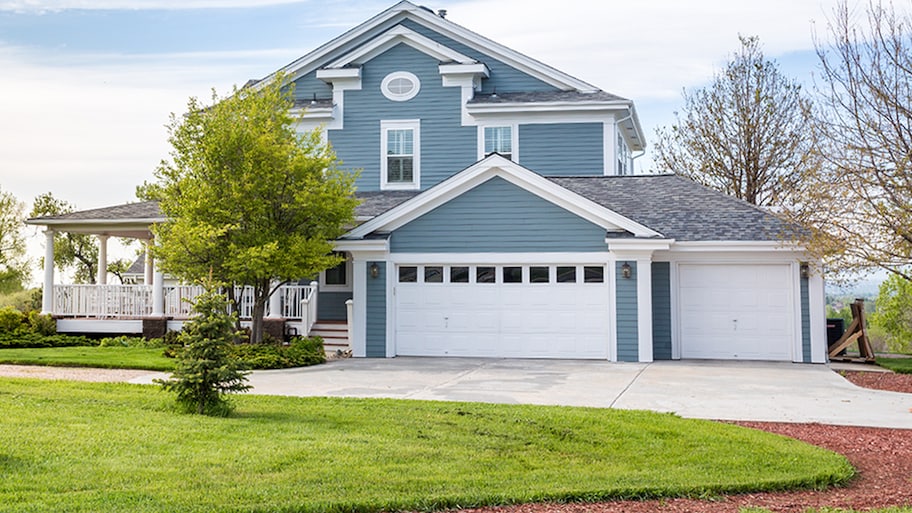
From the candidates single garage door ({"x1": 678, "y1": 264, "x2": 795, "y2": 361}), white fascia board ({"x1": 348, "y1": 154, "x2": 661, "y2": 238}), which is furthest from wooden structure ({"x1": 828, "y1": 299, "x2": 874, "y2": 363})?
white fascia board ({"x1": 348, "y1": 154, "x2": 661, "y2": 238})

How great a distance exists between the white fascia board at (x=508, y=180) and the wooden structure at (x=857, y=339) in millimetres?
5186

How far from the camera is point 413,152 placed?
22.7 meters

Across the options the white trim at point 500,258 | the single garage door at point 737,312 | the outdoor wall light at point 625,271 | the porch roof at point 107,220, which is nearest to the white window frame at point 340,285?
the white trim at point 500,258

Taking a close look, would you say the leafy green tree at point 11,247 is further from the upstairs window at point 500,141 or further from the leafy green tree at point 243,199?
the upstairs window at point 500,141

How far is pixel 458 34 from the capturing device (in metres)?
23.4

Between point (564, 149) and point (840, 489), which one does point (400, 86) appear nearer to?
point (564, 149)

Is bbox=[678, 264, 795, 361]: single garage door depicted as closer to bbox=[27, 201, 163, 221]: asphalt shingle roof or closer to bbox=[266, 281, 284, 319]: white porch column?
bbox=[266, 281, 284, 319]: white porch column

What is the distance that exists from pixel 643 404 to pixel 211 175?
10.4 metres

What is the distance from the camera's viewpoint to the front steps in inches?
798

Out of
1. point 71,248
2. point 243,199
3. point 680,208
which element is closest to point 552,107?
Result: point 680,208

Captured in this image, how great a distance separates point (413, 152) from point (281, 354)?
7793mm

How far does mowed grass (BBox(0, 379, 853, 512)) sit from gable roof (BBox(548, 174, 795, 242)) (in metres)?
8.62

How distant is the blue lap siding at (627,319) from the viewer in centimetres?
1762

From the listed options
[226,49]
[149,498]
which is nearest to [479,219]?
[226,49]
